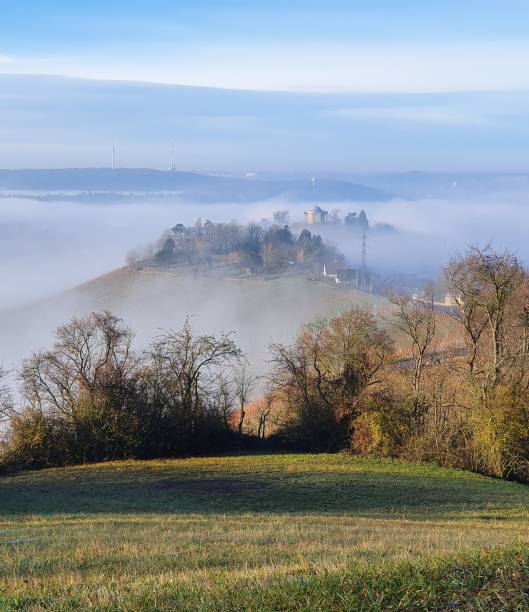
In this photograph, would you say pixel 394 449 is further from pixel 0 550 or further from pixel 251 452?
pixel 0 550

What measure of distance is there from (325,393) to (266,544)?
1524 inches

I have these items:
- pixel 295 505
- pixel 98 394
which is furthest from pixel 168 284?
pixel 295 505

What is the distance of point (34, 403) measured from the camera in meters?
50.2

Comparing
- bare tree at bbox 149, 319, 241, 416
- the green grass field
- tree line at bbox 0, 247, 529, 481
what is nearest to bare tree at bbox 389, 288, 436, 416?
tree line at bbox 0, 247, 529, 481

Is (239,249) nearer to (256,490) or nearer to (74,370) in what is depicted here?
(74,370)

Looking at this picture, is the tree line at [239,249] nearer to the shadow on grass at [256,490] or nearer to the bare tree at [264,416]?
the bare tree at [264,416]

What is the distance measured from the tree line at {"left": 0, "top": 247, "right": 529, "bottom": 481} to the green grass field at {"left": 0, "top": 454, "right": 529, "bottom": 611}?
627cm

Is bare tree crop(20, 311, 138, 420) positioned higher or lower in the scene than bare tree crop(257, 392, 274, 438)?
higher

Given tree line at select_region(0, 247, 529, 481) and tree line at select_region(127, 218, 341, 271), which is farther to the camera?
tree line at select_region(127, 218, 341, 271)

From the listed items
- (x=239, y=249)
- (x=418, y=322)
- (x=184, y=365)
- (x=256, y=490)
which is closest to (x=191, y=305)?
(x=239, y=249)

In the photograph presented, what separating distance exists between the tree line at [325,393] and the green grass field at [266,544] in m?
6.27

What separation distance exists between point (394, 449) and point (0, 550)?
36.4 meters

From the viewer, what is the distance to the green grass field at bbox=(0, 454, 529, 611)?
911 cm

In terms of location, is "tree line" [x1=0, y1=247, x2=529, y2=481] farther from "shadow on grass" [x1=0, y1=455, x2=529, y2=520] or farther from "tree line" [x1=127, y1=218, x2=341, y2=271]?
"tree line" [x1=127, y1=218, x2=341, y2=271]
